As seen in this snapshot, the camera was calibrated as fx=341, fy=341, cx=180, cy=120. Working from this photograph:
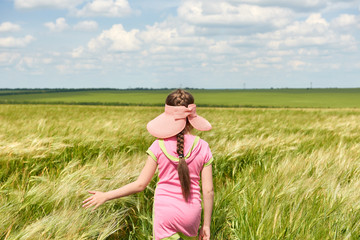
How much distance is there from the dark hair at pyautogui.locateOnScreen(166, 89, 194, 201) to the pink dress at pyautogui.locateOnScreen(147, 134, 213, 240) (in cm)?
6

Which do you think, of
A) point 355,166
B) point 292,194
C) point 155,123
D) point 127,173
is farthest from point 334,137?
point 155,123

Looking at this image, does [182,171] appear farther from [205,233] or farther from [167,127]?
[205,233]

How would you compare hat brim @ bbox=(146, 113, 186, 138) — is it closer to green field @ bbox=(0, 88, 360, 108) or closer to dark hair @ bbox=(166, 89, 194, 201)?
dark hair @ bbox=(166, 89, 194, 201)

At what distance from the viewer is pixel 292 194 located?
7.56 feet

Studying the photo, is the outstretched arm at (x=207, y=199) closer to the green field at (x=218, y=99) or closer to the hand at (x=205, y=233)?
the hand at (x=205, y=233)

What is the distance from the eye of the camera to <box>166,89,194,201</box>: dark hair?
1865 millimetres

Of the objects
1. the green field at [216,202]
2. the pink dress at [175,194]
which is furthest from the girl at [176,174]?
the green field at [216,202]

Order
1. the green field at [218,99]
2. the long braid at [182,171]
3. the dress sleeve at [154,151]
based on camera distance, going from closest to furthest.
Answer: the long braid at [182,171], the dress sleeve at [154,151], the green field at [218,99]

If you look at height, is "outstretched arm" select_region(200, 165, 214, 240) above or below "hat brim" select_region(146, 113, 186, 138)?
below

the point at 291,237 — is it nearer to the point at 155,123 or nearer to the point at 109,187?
the point at 155,123

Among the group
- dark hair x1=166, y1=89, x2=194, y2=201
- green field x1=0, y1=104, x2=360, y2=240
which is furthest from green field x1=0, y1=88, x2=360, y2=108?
dark hair x1=166, y1=89, x2=194, y2=201

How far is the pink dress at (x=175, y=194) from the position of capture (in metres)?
1.93

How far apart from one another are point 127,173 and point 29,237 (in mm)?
952

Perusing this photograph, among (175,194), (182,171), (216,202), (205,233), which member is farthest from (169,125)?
(216,202)
